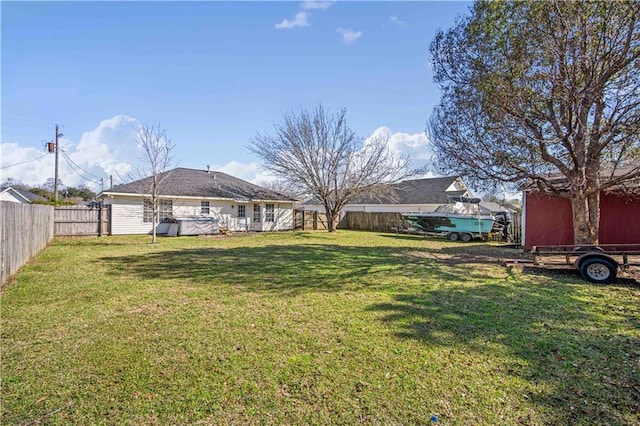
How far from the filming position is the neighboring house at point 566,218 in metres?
11.5

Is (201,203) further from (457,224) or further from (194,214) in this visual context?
(457,224)

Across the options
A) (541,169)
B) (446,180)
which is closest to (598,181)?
(541,169)

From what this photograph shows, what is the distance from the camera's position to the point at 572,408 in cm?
263

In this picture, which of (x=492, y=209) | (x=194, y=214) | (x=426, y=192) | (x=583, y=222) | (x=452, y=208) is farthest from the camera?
(x=492, y=209)

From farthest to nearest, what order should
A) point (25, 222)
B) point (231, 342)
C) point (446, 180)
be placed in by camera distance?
point (446, 180) < point (25, 222) < point (231, 342)

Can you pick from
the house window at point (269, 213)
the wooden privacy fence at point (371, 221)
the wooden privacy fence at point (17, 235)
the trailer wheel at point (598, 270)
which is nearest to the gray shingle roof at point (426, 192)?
the wooden privacy fence at point (371, 221)

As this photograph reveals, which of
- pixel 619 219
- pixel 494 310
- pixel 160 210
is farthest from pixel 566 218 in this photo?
pixel 160 210

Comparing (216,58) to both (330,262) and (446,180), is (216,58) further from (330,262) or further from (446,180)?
(446,180)

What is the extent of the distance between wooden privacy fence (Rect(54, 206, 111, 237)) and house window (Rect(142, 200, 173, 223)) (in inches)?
73.4

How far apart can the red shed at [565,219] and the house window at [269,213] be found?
52.2 ft

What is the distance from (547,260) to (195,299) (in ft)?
28.3

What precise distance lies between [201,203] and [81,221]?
642 cm

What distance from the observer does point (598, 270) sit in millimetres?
7191

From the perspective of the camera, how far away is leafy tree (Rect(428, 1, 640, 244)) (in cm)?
797
